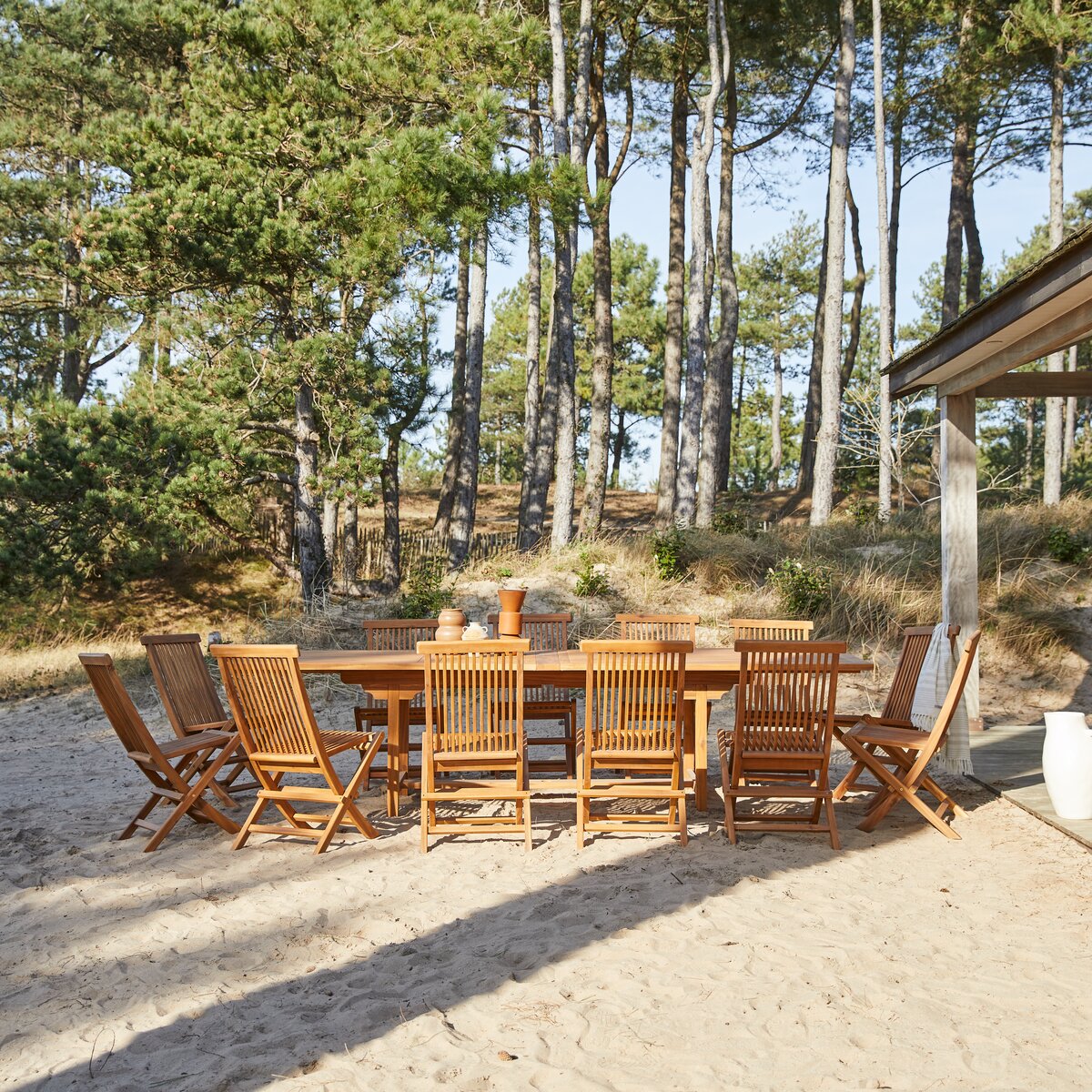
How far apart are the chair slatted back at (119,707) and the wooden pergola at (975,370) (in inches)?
203

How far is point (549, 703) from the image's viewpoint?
6273 millimetres

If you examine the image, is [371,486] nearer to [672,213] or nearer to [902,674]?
[902,674]

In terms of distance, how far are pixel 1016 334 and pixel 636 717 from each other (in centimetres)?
371

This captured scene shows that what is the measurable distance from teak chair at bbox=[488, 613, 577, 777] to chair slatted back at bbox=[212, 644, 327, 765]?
141 cm

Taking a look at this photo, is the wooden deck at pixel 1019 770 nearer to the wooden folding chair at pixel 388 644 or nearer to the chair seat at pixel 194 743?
the wooden folding chair at pixel 388 644

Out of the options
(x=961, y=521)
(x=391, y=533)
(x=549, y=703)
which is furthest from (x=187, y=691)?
(x=391, y=533)

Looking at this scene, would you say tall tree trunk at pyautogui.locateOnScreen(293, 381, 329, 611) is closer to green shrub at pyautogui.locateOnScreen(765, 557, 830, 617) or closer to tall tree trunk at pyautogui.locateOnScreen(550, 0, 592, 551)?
tall tree trunk at pyautogui.locateOnScreen(550, 0, 592, 551)

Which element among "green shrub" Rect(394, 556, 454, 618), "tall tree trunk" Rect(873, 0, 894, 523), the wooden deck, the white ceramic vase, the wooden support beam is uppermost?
"tall tree trunk" Rect(873, 0, 894, 523)

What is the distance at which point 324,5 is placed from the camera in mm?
12188

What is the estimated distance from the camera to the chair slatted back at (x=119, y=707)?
5043 mm

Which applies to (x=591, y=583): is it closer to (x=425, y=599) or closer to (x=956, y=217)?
(x=425, y=599)

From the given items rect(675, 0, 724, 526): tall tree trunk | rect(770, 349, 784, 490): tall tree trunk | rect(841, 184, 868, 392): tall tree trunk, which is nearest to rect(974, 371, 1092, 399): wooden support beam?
rect(675, 0, 724, 526): tall tree trunk

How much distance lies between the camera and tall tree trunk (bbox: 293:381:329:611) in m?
13.1

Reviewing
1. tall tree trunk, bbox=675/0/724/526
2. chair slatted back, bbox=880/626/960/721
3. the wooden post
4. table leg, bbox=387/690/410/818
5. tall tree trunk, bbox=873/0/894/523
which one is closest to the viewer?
table leg, bbox=387/690/410/818
